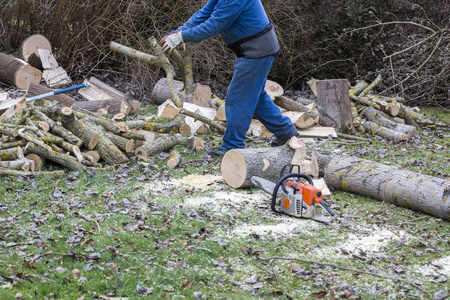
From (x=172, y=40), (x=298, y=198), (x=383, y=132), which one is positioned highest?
(x=172, y=40)

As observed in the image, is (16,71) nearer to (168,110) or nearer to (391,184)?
(168,110)

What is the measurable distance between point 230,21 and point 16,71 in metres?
5.39

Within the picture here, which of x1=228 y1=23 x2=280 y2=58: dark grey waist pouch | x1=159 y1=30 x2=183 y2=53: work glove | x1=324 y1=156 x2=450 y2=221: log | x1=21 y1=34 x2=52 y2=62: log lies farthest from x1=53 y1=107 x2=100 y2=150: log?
x1=21 y1=34 x2=52 y2=62: log

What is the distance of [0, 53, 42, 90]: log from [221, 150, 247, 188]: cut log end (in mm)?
5707

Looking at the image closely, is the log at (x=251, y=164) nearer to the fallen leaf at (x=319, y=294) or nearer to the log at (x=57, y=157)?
the log at (x=57, y=157)

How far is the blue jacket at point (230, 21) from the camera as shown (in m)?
5.40

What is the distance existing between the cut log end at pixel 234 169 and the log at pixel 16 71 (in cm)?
571

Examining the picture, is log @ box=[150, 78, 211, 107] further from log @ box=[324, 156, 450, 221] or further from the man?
log @ box=[324, 156, 450, 221]

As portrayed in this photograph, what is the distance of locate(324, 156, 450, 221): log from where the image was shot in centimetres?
446

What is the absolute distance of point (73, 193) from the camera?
4.76 metres

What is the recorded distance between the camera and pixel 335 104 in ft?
26.2

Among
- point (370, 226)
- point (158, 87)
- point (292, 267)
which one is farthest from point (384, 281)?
point (158, 87)

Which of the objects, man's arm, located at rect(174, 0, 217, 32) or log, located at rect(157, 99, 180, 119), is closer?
man's arm, located at rect(174, 0, 217, 32)

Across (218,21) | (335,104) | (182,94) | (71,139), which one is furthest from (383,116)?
(71,139)
